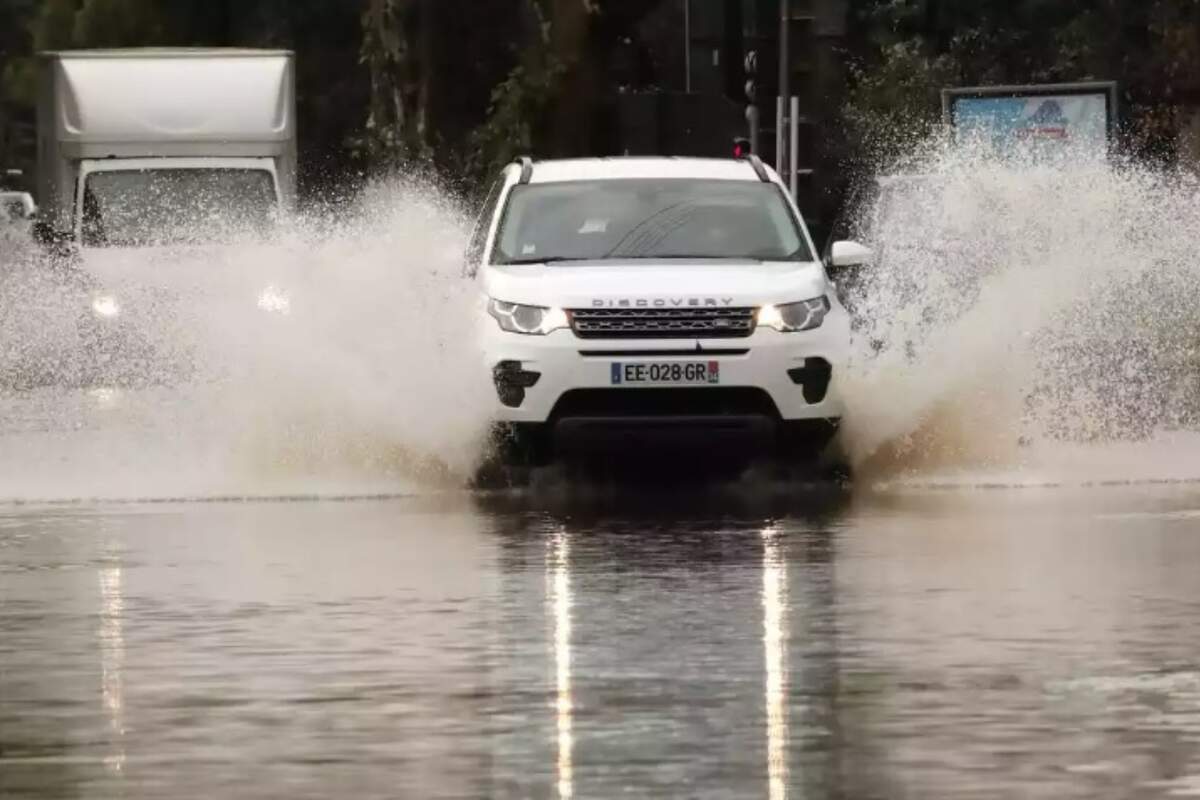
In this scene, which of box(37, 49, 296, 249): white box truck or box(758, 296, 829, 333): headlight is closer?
box(758, 296, 829, 333): headlight

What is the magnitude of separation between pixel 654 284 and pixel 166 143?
17.8 m

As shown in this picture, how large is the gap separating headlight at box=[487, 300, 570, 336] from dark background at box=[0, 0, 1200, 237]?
58.1 ft

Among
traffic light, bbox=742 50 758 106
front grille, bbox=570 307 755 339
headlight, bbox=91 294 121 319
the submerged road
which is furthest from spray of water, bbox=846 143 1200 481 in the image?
traffic light, bbox=742 50 758 106

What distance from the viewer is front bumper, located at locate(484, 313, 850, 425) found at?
19.1 m

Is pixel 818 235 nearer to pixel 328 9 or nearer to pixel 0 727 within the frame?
pixel 0 727

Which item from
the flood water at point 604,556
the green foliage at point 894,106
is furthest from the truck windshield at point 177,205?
the green foliage at point 894,106

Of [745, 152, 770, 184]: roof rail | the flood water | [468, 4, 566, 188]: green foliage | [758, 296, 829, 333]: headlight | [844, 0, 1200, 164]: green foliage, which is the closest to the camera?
the flood water

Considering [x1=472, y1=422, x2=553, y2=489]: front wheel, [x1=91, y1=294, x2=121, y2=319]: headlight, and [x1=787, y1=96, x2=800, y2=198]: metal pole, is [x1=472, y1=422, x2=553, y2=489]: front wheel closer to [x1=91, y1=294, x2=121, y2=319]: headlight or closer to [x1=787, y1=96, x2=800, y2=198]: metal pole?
[x1=91, y1=294, x2=121, y2=319]: headlight

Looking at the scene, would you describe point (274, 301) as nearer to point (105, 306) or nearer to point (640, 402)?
point (640, 402)

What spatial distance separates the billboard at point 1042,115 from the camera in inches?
1537

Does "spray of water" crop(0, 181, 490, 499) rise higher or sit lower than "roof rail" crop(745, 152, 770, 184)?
lower

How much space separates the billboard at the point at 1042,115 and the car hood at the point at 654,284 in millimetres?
19404

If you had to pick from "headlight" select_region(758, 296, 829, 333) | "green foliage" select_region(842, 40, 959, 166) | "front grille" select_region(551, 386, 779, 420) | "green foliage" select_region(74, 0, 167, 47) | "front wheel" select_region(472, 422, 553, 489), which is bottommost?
"green foliage" select_region(74, 0, 167, 47)

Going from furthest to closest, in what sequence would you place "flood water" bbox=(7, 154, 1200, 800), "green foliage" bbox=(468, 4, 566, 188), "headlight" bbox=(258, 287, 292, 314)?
"green foliage" bbox=(468, 4, 566, 188) < "headlight" bbox=(258, 287, 292, 314) < "flood water" bbox=(7, 154, 1200, 800)
